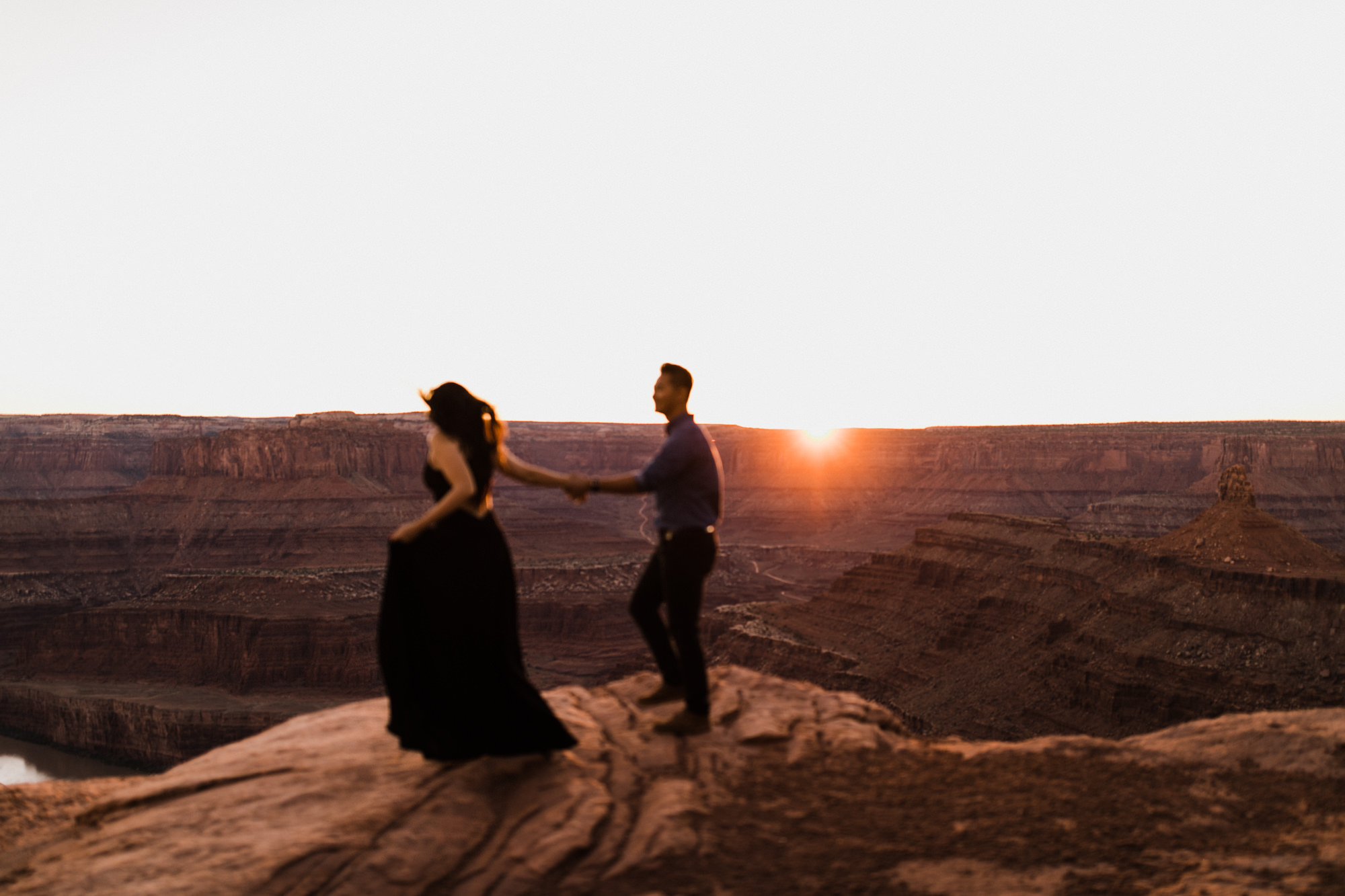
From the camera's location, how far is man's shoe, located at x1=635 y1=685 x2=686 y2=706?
28.1ft

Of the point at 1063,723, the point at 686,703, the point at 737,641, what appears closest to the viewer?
the point at 686,703

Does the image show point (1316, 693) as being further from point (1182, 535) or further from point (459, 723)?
point (459, 723)

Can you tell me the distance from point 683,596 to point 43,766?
182 feet

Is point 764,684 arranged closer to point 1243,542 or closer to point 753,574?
point 1243,542

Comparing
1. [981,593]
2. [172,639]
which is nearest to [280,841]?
[981,593]

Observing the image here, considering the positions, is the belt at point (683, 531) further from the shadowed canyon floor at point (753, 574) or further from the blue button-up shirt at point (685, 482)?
the shadowed canyon floor at point (753, 574)

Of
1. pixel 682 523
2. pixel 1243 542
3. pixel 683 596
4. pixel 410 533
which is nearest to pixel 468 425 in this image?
pixel 410 533

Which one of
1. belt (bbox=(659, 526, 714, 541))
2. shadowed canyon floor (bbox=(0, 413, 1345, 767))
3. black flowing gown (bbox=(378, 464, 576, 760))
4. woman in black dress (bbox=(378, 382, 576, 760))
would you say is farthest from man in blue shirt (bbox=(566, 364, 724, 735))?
shadowed canyon floor (bbox=(0, 413, 1345, 767))

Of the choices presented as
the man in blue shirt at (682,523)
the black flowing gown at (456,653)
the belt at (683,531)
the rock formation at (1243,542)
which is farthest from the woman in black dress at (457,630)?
the rock formation at (1243,542)

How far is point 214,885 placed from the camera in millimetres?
5547

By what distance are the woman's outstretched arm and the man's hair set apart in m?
1.76

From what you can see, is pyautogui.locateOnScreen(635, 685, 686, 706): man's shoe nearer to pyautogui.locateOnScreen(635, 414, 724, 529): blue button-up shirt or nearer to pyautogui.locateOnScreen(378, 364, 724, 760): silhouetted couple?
pyautogui.locateOnScreen(378, 364, 724, 760): silhouetted couple

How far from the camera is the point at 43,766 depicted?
50.3 metres

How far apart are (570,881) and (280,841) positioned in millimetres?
1820
